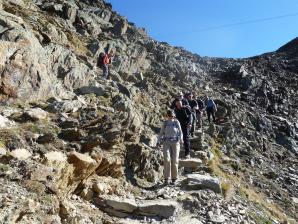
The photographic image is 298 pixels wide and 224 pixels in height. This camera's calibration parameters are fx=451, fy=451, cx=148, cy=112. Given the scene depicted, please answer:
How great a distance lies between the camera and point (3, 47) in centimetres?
1463

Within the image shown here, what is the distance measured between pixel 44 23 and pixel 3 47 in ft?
33.2

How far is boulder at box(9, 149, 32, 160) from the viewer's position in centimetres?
1016

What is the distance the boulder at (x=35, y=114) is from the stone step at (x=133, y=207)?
345 cm

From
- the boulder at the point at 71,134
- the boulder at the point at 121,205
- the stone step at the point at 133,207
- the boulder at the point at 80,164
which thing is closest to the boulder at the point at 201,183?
the stone step at the point at 133,207

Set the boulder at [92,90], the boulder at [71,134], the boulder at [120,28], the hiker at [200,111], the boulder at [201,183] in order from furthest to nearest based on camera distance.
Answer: the boulder at [120,28], the hiker at [200,111], the boulder at [92,90], the boulder at [201,183], the boulder at [71,134]

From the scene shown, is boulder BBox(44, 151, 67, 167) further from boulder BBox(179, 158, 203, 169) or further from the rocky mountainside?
boulder BBox(179, 158, 203, 169)

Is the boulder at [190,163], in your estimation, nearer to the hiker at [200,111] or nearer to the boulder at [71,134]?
the boulder at [71,134]

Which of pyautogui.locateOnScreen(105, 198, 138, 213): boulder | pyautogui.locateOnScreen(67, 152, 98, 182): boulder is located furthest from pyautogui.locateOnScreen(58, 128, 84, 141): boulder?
pyautogui.locateOnScreen(105, 198, 138, 213): boulder

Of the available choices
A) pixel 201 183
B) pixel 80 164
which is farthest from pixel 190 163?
pixel 80 164

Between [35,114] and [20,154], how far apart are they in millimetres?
3137

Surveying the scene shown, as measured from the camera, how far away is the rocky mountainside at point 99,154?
32.7ft

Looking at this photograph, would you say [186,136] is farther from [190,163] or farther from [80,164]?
[80,164]

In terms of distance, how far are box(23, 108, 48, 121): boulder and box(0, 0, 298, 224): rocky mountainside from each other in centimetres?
4

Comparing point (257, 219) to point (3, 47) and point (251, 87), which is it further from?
point (251, 87)
